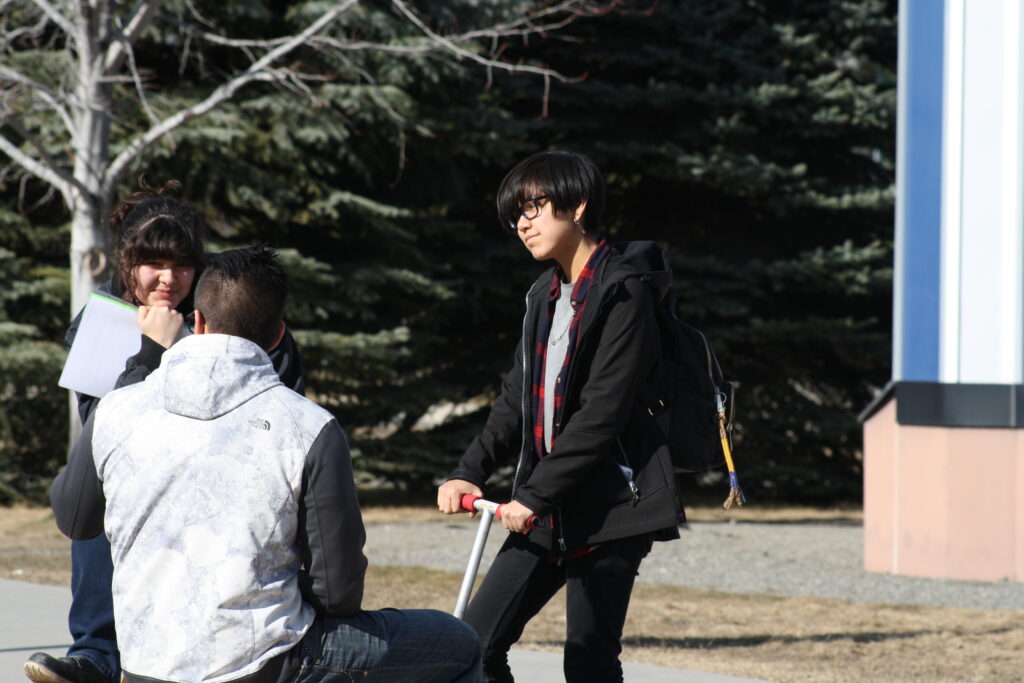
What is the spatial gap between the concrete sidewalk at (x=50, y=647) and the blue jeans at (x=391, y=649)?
2188mm

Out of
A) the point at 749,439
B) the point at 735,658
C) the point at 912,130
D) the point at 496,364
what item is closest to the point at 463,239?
the point at 496,364

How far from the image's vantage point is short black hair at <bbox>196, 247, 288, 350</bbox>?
2682 mm

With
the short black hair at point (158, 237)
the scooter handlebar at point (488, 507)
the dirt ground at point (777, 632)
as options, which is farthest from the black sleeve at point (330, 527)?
the dirt ground at point (777, 632)

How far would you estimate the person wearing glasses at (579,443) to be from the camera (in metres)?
3.21

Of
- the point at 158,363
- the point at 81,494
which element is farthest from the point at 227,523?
the point at 158,363

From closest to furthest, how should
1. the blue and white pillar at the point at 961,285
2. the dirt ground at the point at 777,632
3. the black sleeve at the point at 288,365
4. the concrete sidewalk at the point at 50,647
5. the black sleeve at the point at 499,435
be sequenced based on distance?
the black sleeve at the point at 499,435 → the black sleeve at the point at 288,365 → the concrete sidewalk at the point at 50,647 → the dirt ground at the point at 777,632 → the blue and white pillar at the point at 961,285

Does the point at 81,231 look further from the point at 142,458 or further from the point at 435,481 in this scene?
the point at 142,458

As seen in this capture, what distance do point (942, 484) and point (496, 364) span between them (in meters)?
6.69

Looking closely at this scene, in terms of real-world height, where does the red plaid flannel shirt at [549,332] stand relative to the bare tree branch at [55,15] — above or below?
below

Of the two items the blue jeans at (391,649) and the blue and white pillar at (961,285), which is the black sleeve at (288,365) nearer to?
Answer: the blue jeans at (391,649)

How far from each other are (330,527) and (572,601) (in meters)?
0.92

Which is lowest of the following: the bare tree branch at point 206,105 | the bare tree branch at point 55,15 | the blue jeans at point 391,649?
the blue jeans at point 391,649

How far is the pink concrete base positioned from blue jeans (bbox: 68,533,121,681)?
6.75 m

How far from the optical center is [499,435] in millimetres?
3584
